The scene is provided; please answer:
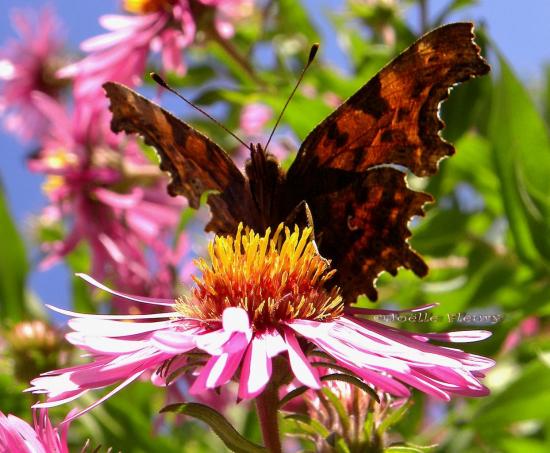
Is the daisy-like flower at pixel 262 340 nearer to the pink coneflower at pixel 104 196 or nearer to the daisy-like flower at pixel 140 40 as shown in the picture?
the daisy-like flower at pixel 140 40

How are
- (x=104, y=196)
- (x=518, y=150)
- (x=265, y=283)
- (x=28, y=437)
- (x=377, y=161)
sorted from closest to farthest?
(x=28, y=437) → (x=265, y=283) → (x=377, y=161) → (x=518, y=150) → (x=104, y=196)

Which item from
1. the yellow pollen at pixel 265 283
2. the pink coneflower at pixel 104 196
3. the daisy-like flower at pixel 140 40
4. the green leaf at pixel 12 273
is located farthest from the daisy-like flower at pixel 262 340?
the green leaf at pixel 12 273

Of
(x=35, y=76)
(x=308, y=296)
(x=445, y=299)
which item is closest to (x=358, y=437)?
(x=308, y=296)

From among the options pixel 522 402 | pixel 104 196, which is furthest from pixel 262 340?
pixel 104 196

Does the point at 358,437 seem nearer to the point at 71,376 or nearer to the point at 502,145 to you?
the point at 71,376

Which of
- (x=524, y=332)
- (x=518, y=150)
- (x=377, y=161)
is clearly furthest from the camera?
(x=524, y=332)

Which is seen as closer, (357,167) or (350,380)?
(350,380)

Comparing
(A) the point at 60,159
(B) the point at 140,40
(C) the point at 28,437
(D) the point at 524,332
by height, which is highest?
(B) the point at 140,40

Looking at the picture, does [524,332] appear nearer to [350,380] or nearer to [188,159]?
[188,159]
